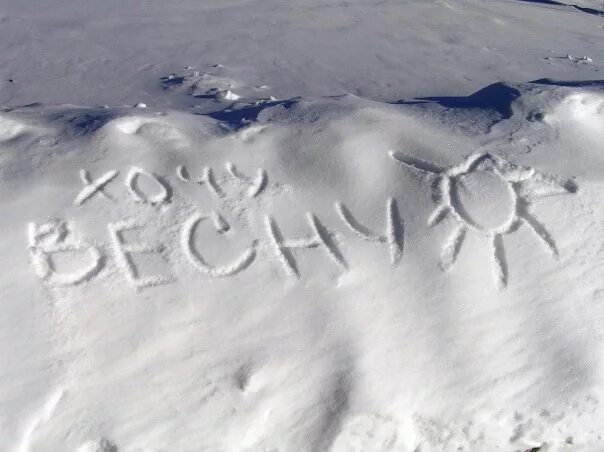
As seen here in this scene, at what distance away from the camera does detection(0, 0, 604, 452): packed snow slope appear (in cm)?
157

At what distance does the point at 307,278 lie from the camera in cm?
173

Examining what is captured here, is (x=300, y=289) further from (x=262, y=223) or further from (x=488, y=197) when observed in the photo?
(x=488, y=197)

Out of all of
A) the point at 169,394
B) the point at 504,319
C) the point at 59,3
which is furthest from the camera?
the point at 59,3

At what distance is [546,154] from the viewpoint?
2.04 m

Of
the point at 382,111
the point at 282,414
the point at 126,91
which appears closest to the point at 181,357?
the point at 282,414

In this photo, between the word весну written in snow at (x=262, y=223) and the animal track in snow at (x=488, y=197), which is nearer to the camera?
the word весну written in snow at (x=262, y=223)

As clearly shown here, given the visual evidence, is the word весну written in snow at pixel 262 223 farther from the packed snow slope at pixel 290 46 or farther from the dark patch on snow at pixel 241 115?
the packed snow slope at pixel 290 46

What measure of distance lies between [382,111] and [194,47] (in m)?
1.80

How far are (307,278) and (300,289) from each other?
0.13ft

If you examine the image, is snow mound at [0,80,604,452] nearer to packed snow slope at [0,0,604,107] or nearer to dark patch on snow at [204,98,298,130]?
dark patch on snow at [204,98,298,130]

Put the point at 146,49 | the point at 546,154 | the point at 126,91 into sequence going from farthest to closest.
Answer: the point at 146,49 → the point at 126,91 → the point at 546,154

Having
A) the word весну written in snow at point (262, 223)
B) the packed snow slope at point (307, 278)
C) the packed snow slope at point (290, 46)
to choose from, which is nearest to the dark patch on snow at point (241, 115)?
the packed snow slope at point (307, 278)

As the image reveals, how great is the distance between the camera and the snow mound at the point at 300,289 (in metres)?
1.57

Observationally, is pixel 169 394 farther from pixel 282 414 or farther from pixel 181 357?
pixel 282 414
